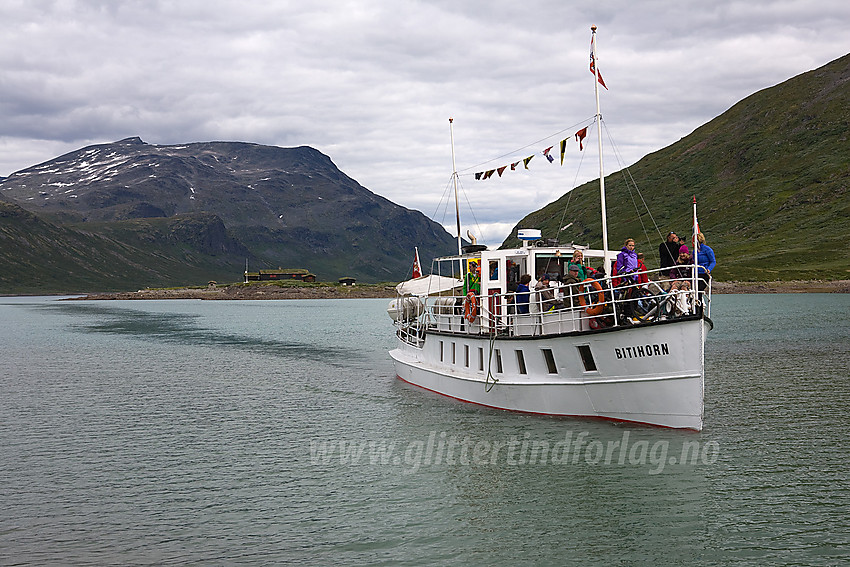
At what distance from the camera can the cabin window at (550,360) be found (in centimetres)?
2505

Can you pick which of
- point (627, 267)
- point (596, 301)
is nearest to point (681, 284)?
point (627, 267)

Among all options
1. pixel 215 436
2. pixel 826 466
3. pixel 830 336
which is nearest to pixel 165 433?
pixel 215 436

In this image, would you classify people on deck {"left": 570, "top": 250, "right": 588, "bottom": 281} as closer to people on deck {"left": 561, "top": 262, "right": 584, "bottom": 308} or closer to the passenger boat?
people on deck {"left": 561, "top": 262, "right": 584, "bottom": 308}

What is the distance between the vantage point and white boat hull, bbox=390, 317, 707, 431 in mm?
21641

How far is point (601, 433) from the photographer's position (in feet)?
76.4

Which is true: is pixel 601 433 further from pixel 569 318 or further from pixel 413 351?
pixel 413 351

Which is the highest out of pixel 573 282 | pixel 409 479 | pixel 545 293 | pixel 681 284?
pixel 573 282

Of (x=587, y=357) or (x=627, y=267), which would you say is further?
(x=627, y=267)

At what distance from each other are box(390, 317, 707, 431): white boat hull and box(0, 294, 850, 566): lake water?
0.75 m

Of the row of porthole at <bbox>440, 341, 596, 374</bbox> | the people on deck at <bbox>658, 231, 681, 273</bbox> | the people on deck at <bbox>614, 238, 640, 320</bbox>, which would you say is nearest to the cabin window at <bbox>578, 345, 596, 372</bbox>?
the row of porthole at <bbox>440, 341, 596, 374</bbox>

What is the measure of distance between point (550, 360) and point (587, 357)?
1.73 metres

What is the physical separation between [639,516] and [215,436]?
16.2 m

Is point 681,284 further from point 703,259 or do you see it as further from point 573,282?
point 573,282

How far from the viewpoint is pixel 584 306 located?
23203 millimetres
